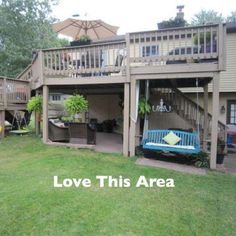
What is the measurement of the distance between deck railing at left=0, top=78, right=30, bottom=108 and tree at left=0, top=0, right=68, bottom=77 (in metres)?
12.6

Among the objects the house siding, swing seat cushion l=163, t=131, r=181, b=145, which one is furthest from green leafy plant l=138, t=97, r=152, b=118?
the house siding

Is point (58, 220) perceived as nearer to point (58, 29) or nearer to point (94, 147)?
point (94, 147)

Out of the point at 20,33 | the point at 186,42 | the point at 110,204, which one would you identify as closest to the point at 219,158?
the point at 186,42

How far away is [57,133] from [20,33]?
1741 cm

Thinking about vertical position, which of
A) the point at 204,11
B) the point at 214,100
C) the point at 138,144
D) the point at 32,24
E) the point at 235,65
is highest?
the point at 204,11

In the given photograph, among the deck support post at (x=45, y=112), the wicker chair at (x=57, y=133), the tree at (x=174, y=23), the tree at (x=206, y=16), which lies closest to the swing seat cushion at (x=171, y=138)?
the wicker chair at (x=57, y=133)

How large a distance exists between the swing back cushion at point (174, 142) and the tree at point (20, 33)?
1834cm

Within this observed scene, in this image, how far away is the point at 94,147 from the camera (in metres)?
7.14

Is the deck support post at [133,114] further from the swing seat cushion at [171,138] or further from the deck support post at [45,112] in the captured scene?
the deck support post at [45,112]

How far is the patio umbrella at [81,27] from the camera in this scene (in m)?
9.96

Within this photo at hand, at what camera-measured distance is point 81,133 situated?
7.32 metres

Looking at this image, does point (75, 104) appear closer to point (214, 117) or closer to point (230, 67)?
point (214, 117)

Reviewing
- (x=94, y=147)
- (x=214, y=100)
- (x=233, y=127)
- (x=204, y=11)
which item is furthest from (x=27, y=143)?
(x=204, y=11)

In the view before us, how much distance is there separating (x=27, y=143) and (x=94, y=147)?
2.38 m
